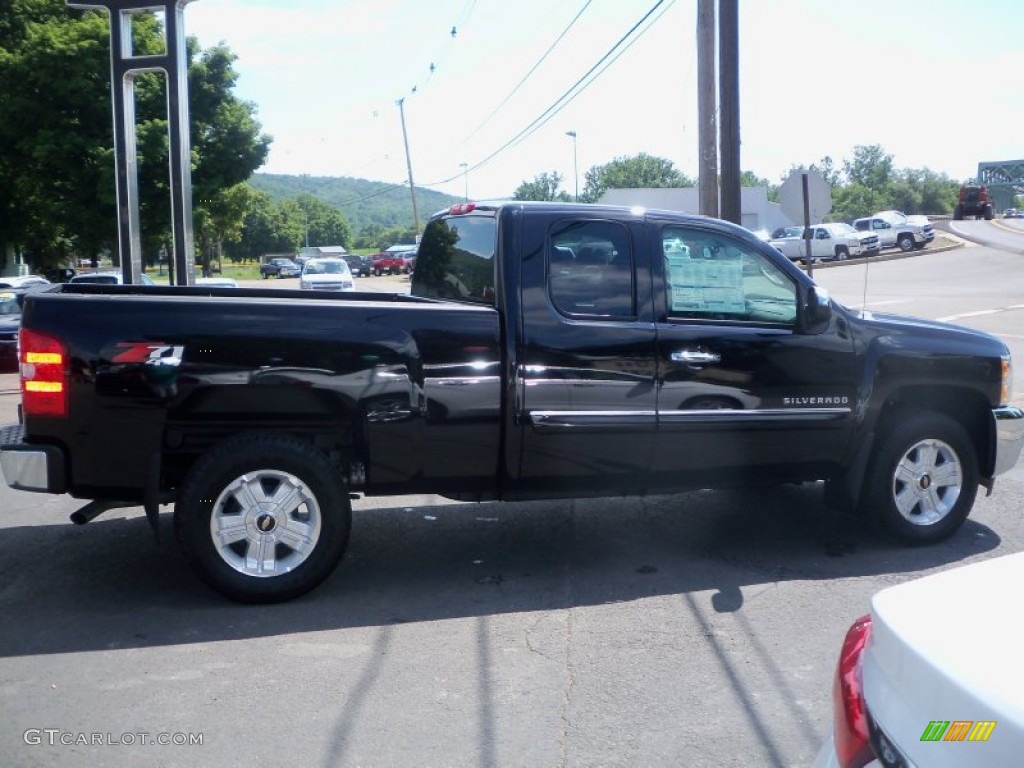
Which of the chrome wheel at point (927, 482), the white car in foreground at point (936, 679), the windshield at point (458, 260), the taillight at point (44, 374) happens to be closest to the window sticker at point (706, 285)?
the windshield at point (458, 260)

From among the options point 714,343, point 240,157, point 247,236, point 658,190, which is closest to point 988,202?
point 658,190

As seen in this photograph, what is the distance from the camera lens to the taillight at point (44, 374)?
550 cm

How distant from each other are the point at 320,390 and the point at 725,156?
10105 mm

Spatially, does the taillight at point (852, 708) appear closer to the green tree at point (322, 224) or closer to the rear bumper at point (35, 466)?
the rear bumper at point (35, 466)

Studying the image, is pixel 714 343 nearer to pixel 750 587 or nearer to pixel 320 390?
pixel 750 587

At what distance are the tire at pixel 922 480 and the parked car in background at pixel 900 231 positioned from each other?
4343 centimetres

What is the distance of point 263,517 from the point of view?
570 cm

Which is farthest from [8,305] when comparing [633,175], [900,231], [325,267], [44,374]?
[633,175]

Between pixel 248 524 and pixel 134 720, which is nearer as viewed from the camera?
pixel 134 720

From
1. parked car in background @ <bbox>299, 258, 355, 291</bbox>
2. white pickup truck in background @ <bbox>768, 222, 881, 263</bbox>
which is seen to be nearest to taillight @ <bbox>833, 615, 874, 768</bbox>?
parked car in background @ <bbox>299, 258, 355, 291</bbox>

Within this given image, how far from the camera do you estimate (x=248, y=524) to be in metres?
5.69

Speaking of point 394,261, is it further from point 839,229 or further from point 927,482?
point 927,482

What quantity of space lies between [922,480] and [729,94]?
8874 mm
